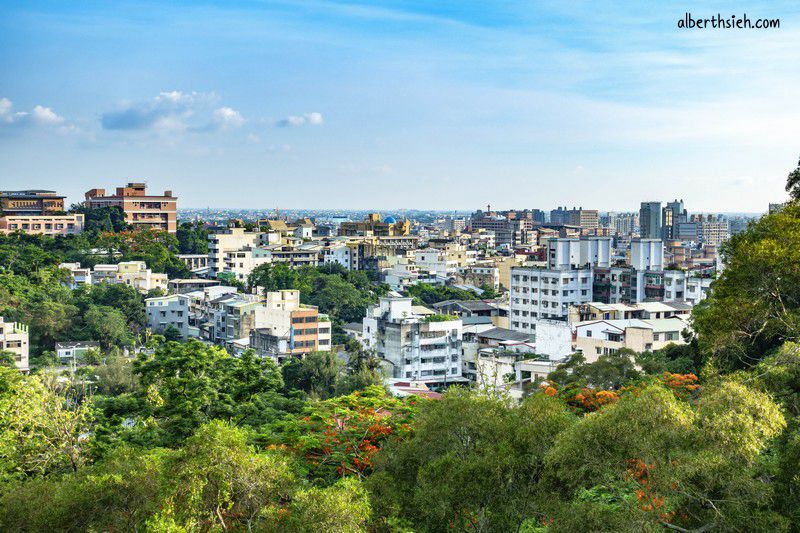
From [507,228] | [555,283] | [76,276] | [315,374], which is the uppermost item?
[507,228]

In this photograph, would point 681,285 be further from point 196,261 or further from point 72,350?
point 196,261

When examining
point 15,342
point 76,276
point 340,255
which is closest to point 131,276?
point 76,276

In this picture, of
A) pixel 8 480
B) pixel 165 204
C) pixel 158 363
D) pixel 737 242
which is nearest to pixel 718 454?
pixel 737 242

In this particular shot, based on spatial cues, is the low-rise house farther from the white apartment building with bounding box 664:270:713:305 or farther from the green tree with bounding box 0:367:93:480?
the white apartment building with bounding box 664:270:713:305

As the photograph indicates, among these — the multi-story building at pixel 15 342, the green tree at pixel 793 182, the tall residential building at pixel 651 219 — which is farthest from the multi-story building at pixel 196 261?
the tall residential building at pixel 651 219

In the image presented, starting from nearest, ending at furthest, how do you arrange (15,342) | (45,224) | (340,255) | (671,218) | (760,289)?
(760,289)
(15,342)
(45,224)
(340,255)
(671,218)

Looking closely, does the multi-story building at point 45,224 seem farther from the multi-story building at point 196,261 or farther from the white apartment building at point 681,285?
the white apartment building at point 681,285
